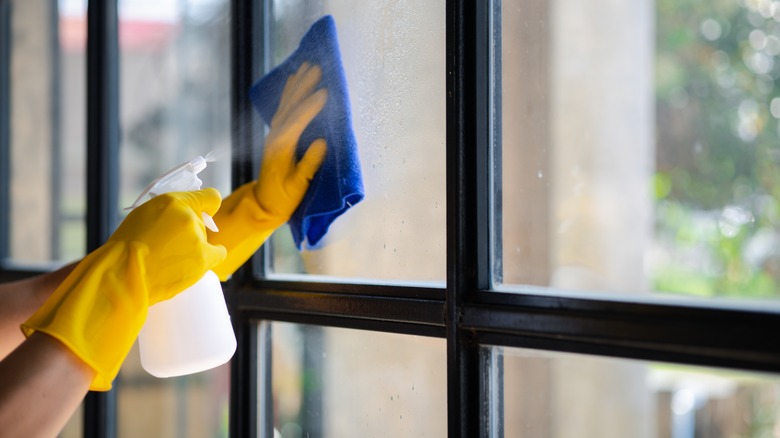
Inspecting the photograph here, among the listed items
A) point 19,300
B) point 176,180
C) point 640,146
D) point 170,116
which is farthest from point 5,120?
point 640,146

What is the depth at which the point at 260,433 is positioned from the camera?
134 cm

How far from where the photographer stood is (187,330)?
1035 millimetres

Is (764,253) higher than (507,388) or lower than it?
higher

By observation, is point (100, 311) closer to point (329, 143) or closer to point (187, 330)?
point (187, 330)

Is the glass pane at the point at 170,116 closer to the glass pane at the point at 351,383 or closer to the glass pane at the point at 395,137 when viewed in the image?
the glass pane at the point at 351,383

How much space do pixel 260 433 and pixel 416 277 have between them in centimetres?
45

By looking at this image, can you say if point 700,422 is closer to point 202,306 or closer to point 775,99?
point 775,99

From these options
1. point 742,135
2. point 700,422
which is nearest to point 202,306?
point 742,135

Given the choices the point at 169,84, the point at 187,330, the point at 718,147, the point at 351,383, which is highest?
the point at 169,84

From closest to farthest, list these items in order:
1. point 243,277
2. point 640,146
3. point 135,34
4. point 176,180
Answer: point 176,180 → point 243,277 → point 135,34 → point 640,146

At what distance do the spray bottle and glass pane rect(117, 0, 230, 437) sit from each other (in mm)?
425

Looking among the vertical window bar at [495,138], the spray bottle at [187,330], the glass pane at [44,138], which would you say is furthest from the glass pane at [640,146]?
the glass pane at [44,138]

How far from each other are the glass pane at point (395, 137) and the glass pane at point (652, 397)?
18 cm

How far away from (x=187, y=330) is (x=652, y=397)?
5.07 ft
